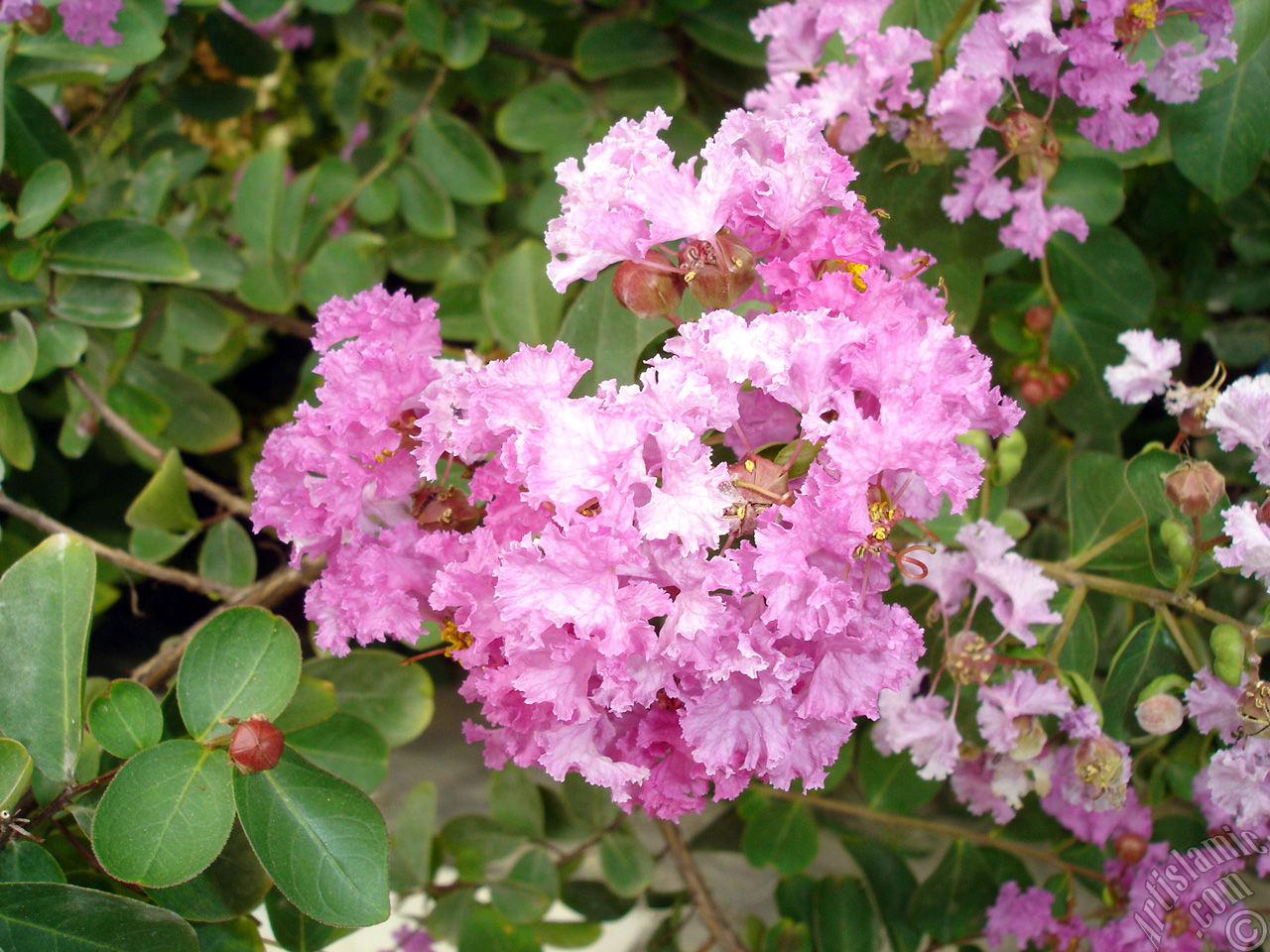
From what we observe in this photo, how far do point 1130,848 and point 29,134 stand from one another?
1.63m

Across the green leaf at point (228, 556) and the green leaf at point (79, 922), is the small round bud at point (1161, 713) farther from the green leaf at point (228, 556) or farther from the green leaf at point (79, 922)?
the green leaf at point (228, 556)

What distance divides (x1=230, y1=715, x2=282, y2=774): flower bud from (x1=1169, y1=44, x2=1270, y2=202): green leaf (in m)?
1.15

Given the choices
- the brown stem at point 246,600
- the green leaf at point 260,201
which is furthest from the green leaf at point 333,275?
the brown stem at point 246,600

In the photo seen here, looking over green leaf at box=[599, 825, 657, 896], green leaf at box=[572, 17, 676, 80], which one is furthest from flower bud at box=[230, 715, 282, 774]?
green leaf at box=[572, 17, 676, 80]

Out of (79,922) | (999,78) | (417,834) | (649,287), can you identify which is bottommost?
(417,834)

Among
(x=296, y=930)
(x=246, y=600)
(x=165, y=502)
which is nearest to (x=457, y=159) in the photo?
(x=165, y=502)

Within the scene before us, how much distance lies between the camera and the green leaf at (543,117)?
1489mm

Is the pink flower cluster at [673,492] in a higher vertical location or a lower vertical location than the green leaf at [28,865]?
higher

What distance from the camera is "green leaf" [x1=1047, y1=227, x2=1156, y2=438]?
1.32 meters

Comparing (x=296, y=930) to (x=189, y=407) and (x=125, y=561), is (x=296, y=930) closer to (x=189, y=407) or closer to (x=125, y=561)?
(x=125, y=561)

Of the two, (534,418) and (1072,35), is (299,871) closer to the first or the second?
(534,418)

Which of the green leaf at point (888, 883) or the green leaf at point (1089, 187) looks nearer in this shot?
the green leaf at point (1089, 187)

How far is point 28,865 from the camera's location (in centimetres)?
78

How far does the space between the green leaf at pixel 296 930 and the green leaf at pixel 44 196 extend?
0.78 m
